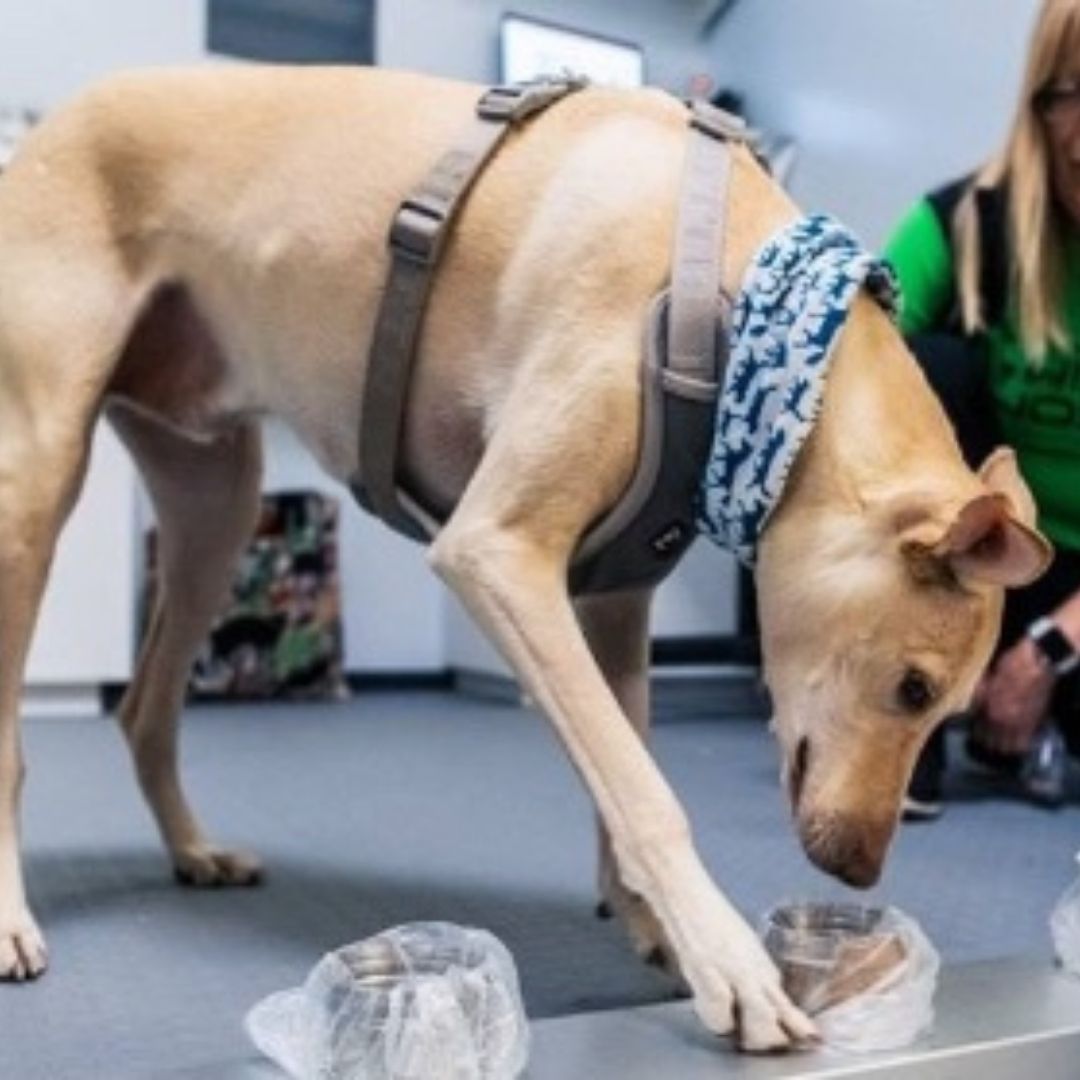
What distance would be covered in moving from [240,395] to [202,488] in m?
0.17

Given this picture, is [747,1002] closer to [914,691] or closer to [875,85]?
[914,691]

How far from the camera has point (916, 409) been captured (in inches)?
45.9

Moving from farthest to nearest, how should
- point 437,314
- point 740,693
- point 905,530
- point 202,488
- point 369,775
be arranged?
point 740,693, point 369,775, point 202,488, point 437,314, point 905,530

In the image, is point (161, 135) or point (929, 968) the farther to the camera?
point (161, 135)

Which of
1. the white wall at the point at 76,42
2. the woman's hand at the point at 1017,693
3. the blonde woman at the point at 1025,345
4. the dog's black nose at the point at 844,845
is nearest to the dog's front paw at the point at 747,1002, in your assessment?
the dog's black nose at the point at 844,845

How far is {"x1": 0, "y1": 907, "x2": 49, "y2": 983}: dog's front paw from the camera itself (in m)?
1.31

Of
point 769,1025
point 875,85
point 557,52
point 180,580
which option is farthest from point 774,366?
point 557,52

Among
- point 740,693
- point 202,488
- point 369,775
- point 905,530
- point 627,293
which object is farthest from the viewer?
point 740,693

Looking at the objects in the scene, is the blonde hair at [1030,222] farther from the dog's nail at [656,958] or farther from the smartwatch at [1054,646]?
the dog's nail at [656,958]

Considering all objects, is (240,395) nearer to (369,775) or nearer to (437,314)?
(437,314)

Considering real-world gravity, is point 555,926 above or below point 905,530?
below

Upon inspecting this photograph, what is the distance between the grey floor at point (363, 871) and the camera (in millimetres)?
1252

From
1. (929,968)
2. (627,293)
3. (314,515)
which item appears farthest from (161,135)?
(314,515)

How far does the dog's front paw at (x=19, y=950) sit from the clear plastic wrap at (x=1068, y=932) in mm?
778
